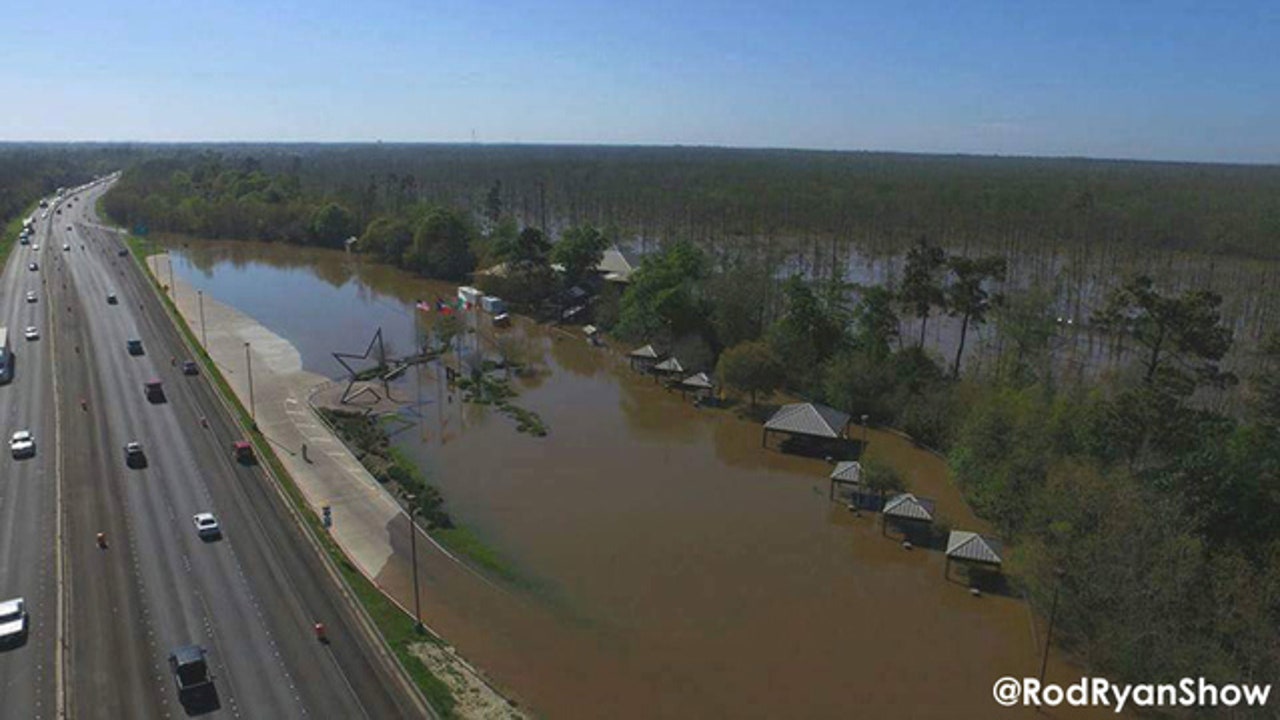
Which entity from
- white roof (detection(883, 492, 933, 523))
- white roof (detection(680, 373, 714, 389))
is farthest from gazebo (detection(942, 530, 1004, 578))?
white roof (detection(680, 373, 714, 389))

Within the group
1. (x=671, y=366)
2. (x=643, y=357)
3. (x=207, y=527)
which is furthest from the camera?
(x=643, y=357)

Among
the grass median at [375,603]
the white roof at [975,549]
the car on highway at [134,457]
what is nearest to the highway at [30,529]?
the car on highway at [134,457]

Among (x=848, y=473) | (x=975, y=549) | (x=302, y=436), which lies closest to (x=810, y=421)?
(x=848, y=473)

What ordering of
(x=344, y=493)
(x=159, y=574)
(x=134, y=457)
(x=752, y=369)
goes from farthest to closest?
1. (x=752, y=369)
2. (x=134, y=457)
3. (x=344, y=493)
4. (x=159, y=574)

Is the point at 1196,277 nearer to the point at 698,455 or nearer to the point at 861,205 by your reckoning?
the point at 861,205

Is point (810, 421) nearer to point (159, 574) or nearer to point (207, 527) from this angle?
point (207, 527)
